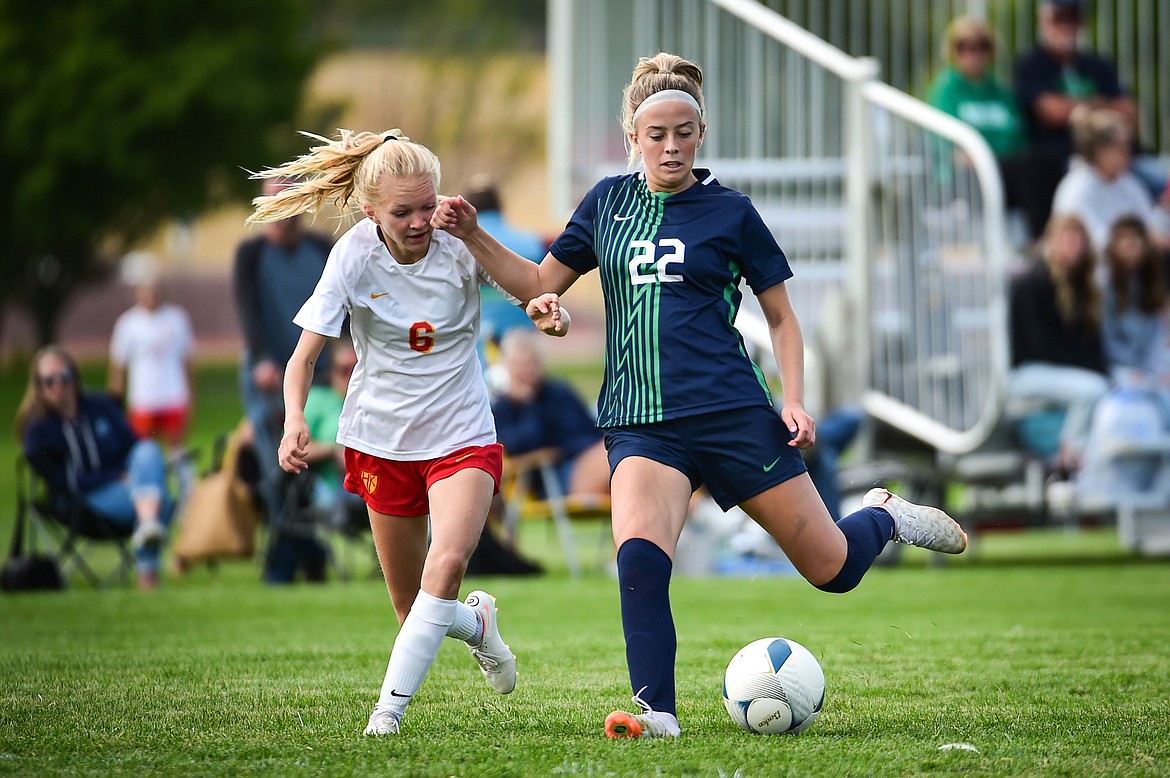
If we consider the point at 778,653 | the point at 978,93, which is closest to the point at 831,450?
the point at 978,93

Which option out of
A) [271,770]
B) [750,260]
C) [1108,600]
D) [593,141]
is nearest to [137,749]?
[271,770]

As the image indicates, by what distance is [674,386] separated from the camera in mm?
4750

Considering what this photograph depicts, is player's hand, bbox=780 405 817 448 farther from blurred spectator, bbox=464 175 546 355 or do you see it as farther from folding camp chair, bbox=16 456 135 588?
folding camp chair, bbox=16 456 135 588

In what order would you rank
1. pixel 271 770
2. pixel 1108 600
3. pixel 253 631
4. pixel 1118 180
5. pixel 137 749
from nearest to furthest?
pixel 271 770 < pixel 137 749 < pixel 253 631 < pixel 1108 600 < pixel 1118 180

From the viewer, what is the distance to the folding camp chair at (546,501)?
10.6m

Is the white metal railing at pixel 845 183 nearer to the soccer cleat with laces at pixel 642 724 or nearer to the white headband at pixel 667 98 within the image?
the white headband at pixel 667 98

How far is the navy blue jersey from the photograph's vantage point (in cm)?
475

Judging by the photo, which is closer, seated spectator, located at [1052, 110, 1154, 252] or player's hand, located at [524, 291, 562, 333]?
player's hand, located at [524, 291, 562, 333]

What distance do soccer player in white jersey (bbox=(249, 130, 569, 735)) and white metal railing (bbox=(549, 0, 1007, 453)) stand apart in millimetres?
6043

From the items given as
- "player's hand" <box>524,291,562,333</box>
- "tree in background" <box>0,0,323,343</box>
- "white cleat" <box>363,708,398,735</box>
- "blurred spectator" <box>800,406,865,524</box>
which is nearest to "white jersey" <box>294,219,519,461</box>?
"player's hand" <box>524,291,562,333</box>

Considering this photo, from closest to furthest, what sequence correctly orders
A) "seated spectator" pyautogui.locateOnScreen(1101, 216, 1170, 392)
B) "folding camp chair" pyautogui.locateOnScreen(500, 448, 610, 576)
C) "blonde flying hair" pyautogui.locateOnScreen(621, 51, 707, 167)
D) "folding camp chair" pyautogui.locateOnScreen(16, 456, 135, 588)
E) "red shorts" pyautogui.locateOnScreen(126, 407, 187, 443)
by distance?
"blonde flying hair" pyautogui.locateOnScreen(621, 51, 707, 167), "folding camp chair" pyautogui.locateOnScreen(16, 456, 135, 588), "folding camp chair" pyautogui.locateOnScreen(500, 448, 610, 576), "seated spectator" pyautogui.locateOnScreen(1101, 216, 1170, 392), "red shorts" pyautogui.locateOnScreen(126, 407, 187, 443)

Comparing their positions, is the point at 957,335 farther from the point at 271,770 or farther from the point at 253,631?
the point at 271,770

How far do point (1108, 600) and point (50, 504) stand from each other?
6.49 meters

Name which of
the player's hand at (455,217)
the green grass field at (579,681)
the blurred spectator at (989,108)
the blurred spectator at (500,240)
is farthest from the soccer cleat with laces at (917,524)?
the blurred spectator at (989,108)
